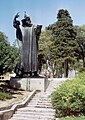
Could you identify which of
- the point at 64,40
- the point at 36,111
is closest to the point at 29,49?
the point at 36,111

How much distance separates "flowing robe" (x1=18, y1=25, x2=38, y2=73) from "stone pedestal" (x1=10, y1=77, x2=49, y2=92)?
3.76ft

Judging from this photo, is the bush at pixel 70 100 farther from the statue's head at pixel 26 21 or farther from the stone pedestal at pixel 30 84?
the statue's head at pixel 26 21

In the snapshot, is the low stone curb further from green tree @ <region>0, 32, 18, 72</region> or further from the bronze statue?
the bronze statue

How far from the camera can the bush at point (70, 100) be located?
42.4 ft

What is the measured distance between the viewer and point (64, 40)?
40469 millimetres

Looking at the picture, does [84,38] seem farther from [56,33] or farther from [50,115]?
[50,115]

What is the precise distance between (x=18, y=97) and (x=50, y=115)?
12.3 feet

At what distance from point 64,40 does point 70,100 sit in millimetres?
27740

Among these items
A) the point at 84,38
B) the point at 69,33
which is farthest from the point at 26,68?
the point at 84,38

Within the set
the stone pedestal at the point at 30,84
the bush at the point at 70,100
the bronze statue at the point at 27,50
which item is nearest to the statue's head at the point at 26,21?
the bronze statue at the point at 27,50

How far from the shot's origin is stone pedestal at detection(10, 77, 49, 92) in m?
20.9

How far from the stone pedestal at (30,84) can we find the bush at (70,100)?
7.05 meters

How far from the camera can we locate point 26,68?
22203 millimetres

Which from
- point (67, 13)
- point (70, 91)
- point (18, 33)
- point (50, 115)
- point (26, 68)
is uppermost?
point (67, 13)
